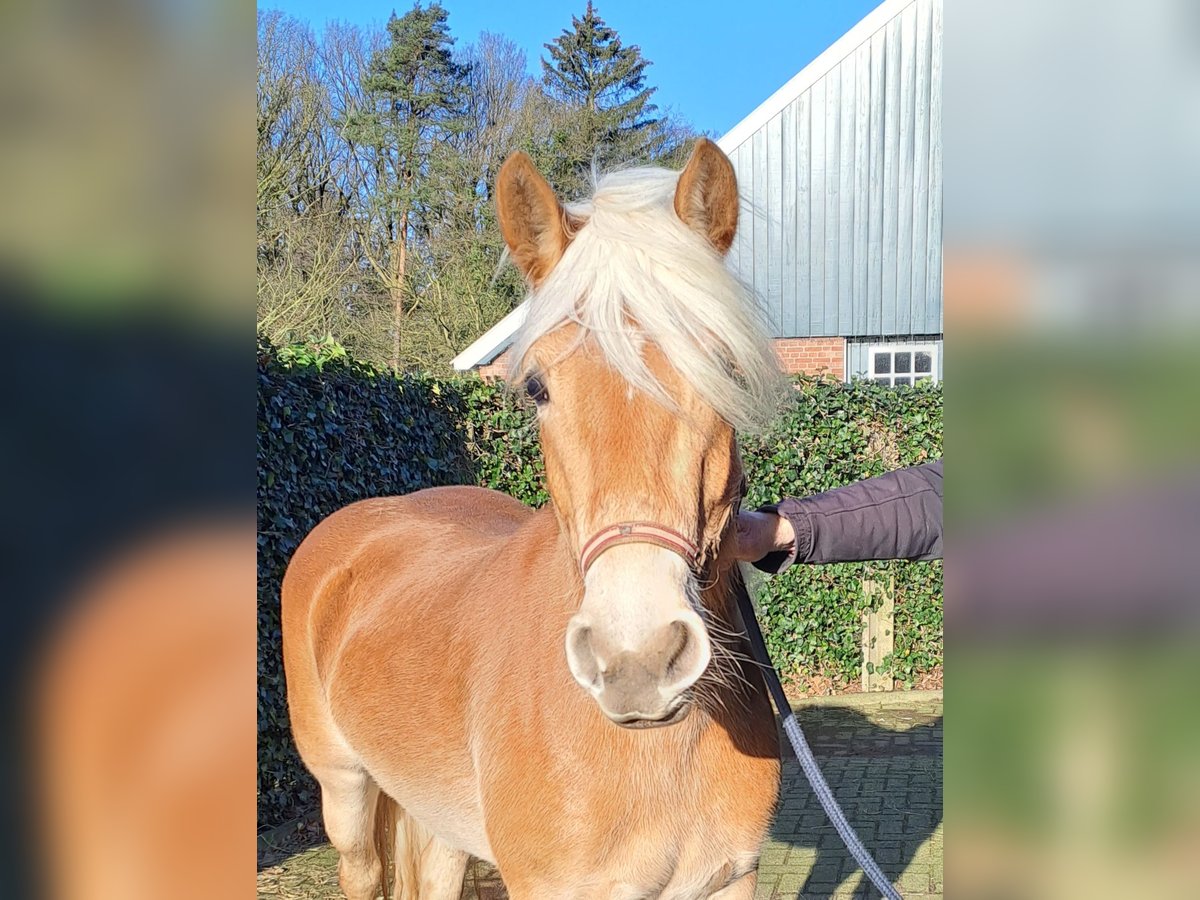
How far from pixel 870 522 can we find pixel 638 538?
2.60ft

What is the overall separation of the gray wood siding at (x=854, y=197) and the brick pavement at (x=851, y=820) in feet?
19.5

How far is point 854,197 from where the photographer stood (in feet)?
42.8

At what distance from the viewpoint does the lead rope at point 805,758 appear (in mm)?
2000

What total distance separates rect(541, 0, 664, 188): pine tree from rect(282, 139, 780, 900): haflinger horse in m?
18.5

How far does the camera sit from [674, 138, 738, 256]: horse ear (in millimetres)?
2000

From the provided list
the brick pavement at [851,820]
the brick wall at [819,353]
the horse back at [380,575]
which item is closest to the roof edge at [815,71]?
the brick wall at [819,353]

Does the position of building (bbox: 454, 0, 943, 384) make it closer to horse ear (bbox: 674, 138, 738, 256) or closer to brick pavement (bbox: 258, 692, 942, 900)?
brick pavement (bbox: 258, 692, 942, 900)
